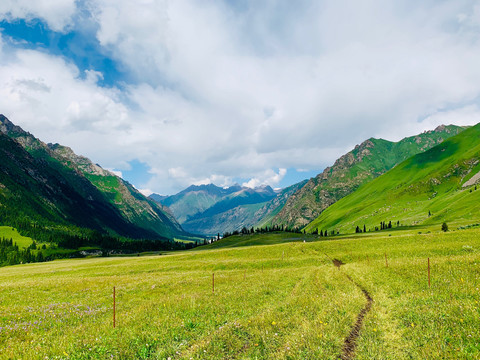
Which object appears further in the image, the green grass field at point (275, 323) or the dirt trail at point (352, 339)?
the green grass field at point (275, 323)

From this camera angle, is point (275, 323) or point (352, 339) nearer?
point (352, 339)

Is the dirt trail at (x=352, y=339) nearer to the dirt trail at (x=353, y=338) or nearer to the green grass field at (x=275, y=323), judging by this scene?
the dirt trail at (x=353, y=338)

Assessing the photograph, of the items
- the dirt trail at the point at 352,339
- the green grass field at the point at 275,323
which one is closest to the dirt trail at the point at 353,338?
the dirt trail at the point at 352,339

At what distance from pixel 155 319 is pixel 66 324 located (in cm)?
753

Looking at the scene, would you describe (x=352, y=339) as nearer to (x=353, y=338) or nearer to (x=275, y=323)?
(x=353, y=338)

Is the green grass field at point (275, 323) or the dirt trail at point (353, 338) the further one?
the green grass field at point (275, 323)

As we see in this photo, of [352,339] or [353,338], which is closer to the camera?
[352,339]

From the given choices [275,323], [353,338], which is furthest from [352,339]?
[275,323]

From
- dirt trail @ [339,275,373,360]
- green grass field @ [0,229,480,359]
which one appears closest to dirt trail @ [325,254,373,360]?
dirt trail @ [339,275,373,360]

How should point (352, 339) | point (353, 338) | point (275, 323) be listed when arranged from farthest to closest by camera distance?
point (275, 323) → point (353, 338) → point (352, 339)

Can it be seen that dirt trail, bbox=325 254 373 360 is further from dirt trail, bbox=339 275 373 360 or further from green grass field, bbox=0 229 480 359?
green grass field, bbox=0 229 480 359

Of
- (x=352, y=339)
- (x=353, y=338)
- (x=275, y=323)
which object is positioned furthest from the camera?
(x=275, y=323)

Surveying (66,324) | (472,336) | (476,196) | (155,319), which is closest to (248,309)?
(155,319)

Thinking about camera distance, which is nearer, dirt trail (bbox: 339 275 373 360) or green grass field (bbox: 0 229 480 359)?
dirt trail (bbox: 339 275 373 360)
